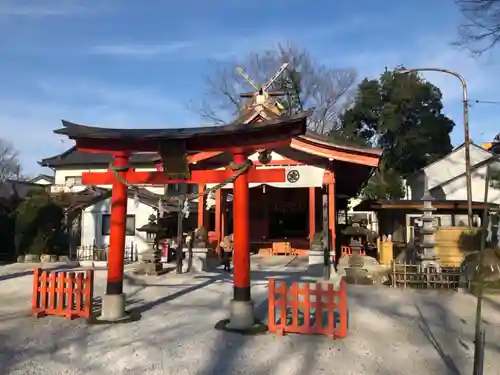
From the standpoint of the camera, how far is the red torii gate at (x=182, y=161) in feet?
27.2

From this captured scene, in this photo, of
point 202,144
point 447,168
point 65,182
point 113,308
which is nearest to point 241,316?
point 113,308

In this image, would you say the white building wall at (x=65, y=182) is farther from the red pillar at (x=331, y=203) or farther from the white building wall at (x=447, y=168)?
the white building wall at (x=447, y=168)

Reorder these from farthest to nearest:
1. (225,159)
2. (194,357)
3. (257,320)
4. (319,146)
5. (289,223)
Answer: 1. (289,223)
2. (225,159)
3. (319,146)
4. (257,320)
5. (194,357)

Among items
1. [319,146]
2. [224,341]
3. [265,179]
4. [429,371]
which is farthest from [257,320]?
[319,146]

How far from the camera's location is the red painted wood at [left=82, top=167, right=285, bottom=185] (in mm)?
8734

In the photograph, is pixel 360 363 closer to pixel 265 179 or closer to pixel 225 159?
pixel 265 179

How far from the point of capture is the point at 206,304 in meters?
10.4

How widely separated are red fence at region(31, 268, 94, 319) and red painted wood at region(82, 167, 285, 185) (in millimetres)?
1978

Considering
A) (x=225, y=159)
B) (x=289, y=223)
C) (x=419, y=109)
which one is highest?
(x=419, y=109)

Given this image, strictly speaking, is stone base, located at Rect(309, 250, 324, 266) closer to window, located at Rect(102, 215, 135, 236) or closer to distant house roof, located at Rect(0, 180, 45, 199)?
window, located at Rect(102, 215, 135, 236)

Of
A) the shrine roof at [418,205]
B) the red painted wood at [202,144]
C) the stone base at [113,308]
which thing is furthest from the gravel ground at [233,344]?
the shrine roof at [418,205]

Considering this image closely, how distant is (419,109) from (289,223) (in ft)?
71.1

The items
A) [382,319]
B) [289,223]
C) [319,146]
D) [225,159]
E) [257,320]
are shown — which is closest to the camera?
[257,320]

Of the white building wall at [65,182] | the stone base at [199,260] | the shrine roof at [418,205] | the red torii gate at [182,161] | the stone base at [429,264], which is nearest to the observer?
the red torii gate at [182,161]
